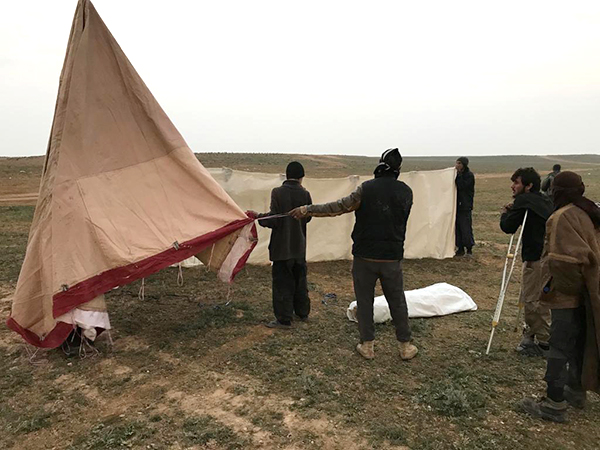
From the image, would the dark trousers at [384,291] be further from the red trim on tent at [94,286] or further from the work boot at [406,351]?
the red trim on tent at [94,286]

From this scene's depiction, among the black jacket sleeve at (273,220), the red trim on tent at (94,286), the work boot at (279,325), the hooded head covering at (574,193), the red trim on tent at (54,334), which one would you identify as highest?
the hooded head covering at (574,193)

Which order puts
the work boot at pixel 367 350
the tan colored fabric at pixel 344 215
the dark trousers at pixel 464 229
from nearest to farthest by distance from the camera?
the work boot at pixel 367 350
the tan colored fabric at pixel 344 215
the dark trousers at pixel 464 229

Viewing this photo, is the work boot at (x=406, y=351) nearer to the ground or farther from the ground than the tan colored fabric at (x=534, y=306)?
nearer to the ground

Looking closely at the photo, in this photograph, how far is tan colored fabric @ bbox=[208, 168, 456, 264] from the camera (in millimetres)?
8586

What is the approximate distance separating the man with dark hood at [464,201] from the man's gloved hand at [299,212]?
5.56 metres

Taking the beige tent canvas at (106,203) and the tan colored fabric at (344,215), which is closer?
the beige tent canvas at (106,203)

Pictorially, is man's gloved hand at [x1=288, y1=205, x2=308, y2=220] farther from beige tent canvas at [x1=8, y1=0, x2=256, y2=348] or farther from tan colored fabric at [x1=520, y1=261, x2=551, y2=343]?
tan colored fabric at [x1=520, y1=261, x2=551, y2=343]

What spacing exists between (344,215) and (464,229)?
2826 mm

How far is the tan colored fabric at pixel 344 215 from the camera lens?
8586 millimetres

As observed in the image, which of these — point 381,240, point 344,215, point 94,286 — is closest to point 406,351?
point 381,240

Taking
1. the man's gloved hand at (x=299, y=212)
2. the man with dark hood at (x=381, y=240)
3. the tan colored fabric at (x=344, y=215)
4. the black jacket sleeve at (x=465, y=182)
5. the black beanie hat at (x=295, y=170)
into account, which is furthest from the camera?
the black jacket sleeve at (x=465, y=182)

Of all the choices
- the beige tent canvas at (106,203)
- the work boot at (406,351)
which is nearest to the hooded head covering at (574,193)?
the work boot at (406,351)

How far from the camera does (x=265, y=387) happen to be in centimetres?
413

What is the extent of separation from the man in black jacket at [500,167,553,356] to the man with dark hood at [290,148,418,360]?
1172mm
